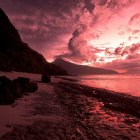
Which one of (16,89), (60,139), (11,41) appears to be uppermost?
(11,41)

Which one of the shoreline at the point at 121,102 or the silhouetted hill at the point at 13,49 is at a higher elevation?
the silhouetted hill at the point at 13,49

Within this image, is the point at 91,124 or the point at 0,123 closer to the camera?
the point at 0,123

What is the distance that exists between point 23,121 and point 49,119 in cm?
171

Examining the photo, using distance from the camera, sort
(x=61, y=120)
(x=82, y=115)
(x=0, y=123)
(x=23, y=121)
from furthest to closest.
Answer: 1. (x=82, y=115)
2. (x=61, y=120)
3. (x=23, y=121)
4. (x=0, y=123)

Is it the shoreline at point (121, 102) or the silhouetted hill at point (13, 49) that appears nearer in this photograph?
the shoreline at point (121, 102)

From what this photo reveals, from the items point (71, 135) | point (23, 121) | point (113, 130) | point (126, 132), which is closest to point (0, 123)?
point (23, 121)

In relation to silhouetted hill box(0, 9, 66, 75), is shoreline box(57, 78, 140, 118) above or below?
below

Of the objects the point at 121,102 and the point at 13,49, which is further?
the point at 13,49

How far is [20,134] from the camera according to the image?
28.0 feet

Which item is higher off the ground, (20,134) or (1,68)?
(1,68)

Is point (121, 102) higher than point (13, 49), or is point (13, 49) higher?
point (13, 49)

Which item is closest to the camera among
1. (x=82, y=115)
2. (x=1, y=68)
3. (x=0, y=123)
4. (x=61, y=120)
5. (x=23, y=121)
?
(x=0, y=123)

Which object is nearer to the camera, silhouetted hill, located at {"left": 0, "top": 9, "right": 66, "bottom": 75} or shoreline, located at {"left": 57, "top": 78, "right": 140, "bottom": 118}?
shoreline, located at {"left": 57, "top": 78, "right": 140, "bottom": 118}

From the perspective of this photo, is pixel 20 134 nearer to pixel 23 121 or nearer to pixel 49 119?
pixel 23 121
